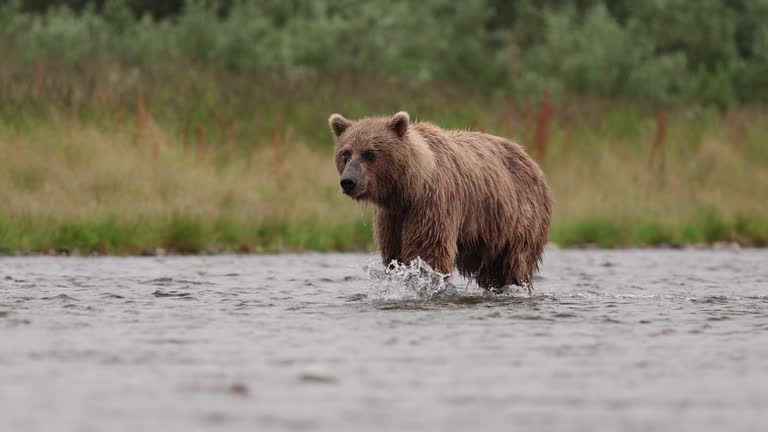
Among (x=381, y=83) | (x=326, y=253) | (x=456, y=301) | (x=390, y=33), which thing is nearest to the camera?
(x=456, y=301)

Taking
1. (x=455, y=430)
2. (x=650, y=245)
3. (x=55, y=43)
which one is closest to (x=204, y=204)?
(x=650, y=245)

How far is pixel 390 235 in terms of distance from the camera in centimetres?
954

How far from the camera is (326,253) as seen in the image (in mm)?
14672

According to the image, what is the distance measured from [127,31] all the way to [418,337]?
17860 millimetres

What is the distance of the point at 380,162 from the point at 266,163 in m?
7.21

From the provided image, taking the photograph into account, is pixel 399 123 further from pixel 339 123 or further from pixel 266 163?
pixel 266 163

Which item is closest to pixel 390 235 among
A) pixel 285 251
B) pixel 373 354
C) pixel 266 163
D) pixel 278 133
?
pixel 373 354

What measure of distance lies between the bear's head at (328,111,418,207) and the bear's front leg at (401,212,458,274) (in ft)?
0.79

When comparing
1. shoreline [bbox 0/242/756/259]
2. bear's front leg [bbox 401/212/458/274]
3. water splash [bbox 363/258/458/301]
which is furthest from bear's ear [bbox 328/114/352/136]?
shoreline [bbox 0/242/756/259]

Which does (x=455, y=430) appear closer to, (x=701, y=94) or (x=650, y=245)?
(x=650, y=245)

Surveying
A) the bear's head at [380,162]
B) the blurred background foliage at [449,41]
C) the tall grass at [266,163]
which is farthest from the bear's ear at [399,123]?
the blurred background foliage at [449,41]

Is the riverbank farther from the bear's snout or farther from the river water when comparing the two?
the bear's snout

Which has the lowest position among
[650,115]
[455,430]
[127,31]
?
[455,430]

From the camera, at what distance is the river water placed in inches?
205
